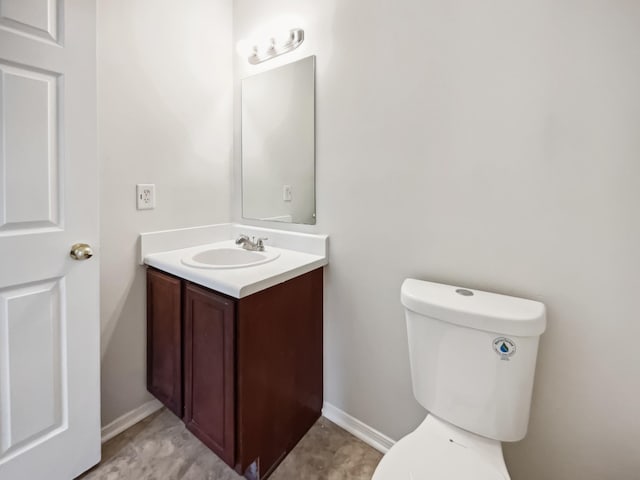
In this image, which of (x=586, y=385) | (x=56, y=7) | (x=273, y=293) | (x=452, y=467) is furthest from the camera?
(x=273, y=293)

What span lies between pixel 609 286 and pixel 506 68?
28.9 inches

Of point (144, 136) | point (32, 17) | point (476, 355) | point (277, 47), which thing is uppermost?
point (277, 47)

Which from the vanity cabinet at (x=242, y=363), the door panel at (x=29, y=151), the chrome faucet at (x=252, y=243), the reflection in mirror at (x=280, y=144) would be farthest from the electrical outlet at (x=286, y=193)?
the door panel at (x=29, y=151)

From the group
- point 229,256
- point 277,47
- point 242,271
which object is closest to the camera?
point 242,271

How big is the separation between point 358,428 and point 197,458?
0.72 metres

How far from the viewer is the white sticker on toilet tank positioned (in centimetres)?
90

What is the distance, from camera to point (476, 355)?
0.95 m

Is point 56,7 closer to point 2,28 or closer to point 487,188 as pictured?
point 2,28

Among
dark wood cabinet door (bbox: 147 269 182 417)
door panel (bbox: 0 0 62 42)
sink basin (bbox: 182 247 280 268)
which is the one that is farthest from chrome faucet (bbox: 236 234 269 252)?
door panel (bbox: 0 0 62 42)

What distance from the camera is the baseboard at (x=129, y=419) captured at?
1443mm

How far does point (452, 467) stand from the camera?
844 mm

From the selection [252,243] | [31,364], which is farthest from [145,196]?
[31,364]

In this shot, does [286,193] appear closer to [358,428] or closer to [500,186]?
[500,186]

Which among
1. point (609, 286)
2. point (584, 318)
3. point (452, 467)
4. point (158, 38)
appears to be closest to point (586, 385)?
point (584, 318)
